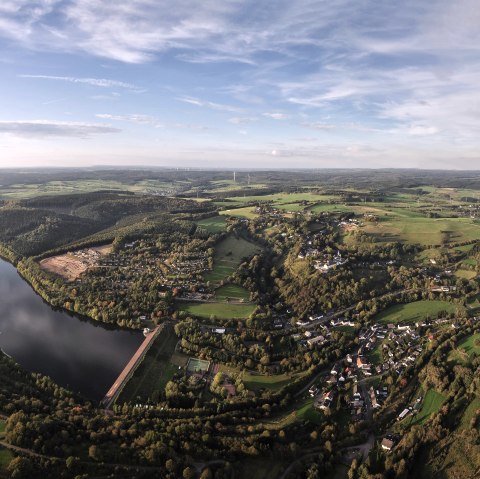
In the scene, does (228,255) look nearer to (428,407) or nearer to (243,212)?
(243,212)

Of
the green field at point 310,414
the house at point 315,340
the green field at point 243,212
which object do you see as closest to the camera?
the green field at point 310,414

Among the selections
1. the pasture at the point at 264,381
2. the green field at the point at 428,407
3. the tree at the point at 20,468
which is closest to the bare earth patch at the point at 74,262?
the pasture at the point at 264,381

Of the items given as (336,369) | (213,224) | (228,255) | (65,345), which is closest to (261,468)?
(336,369)

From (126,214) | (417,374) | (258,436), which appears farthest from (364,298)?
(126,214)

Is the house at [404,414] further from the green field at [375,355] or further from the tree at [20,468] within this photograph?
the tree at [20,468]

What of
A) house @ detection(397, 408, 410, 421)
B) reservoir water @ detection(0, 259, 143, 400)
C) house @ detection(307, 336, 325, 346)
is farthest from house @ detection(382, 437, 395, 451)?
reservoir water @ detection(0, 259, 143, 400)

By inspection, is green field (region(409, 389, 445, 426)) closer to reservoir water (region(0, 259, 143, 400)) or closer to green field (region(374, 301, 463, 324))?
green field (region(374, 301, 463, 324))
